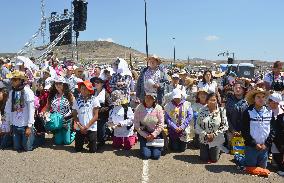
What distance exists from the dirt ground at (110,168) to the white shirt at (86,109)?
637 millimetres

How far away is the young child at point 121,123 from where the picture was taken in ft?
25.7

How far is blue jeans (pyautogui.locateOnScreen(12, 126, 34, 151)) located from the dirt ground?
Result: 6.8 inches

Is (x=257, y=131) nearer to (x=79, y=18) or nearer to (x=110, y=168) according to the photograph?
(x=110, y=168)

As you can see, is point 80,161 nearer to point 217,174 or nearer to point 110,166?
point 110,166

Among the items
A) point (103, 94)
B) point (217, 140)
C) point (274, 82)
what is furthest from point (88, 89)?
point (274, 82)

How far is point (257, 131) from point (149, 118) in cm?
207

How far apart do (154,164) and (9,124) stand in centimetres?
313

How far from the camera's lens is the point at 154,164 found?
6637mm

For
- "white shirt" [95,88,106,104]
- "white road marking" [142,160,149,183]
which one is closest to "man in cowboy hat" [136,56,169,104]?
"white shirt" [95,88,106,104]

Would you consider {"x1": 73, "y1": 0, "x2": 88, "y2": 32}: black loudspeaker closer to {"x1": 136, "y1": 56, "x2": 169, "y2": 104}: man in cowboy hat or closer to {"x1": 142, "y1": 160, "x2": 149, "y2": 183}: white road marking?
{"x1": 136, "y1": 56, "x2": 169, "y2": 104}: man in cowboy hat

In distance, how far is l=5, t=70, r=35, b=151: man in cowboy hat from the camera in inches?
293

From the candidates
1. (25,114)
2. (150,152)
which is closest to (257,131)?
(150,152)

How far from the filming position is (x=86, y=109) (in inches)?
299

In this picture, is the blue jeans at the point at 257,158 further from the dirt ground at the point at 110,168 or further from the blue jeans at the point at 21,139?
the blue jeans at the point at 21,139
